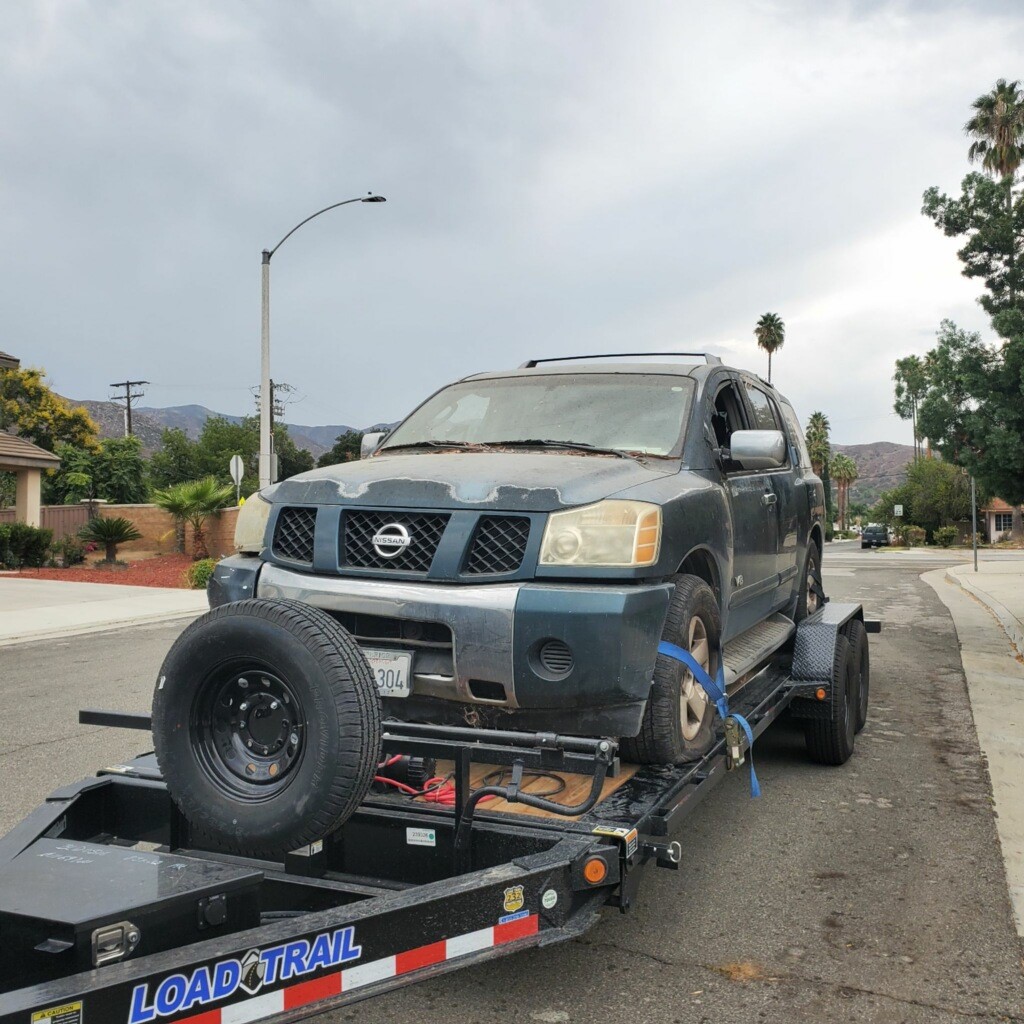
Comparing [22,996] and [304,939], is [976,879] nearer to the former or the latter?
[304,939]

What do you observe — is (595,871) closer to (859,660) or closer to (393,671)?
(393,671)

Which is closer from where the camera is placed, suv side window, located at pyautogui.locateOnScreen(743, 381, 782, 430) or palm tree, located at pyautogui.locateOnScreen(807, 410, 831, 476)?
suv side window, located at pyautogui.locateOnScreen(743, 381, 782, 430)

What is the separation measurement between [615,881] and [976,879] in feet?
7.38

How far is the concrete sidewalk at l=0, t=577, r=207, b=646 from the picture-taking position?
44.8ft

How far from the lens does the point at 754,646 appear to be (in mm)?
5301

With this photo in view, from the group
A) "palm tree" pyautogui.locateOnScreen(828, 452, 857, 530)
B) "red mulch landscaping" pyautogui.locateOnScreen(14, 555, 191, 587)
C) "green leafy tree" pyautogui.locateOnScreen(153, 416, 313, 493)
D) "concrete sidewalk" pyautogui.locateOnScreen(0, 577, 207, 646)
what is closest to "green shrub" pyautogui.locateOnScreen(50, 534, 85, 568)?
"red mulch landscaping" pyautogui.locateOnScreen(14, 555, 191, 587)

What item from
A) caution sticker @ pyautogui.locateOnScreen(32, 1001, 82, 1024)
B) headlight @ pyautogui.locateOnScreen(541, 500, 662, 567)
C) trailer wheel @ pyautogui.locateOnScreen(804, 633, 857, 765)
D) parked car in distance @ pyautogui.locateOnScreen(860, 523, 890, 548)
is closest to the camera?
caution sticker @ pyautogui.locateOnScreen(32, 1001, 82, 1024)

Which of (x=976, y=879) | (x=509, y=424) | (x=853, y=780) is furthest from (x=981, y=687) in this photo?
(x=509, y=424)

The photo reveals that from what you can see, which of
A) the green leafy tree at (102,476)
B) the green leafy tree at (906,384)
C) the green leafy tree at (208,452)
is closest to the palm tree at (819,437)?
the green leafy tree at (906,384)

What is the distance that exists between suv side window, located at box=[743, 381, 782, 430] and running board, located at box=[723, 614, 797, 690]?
1176 mm

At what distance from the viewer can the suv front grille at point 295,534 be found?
3.93 metres

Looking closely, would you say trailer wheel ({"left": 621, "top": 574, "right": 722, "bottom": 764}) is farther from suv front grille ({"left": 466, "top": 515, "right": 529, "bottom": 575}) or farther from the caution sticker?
the caution sticker

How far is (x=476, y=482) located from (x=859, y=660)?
390 centimetres

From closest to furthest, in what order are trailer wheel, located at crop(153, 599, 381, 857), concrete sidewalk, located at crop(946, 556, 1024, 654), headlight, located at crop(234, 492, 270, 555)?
trailer wheel, located at crop(153, 599, 381, 857) → headlight, located at crop(234, 492, 270, 555) → concrete sidewalk, located at crop(946, 556, 1024, 654)
